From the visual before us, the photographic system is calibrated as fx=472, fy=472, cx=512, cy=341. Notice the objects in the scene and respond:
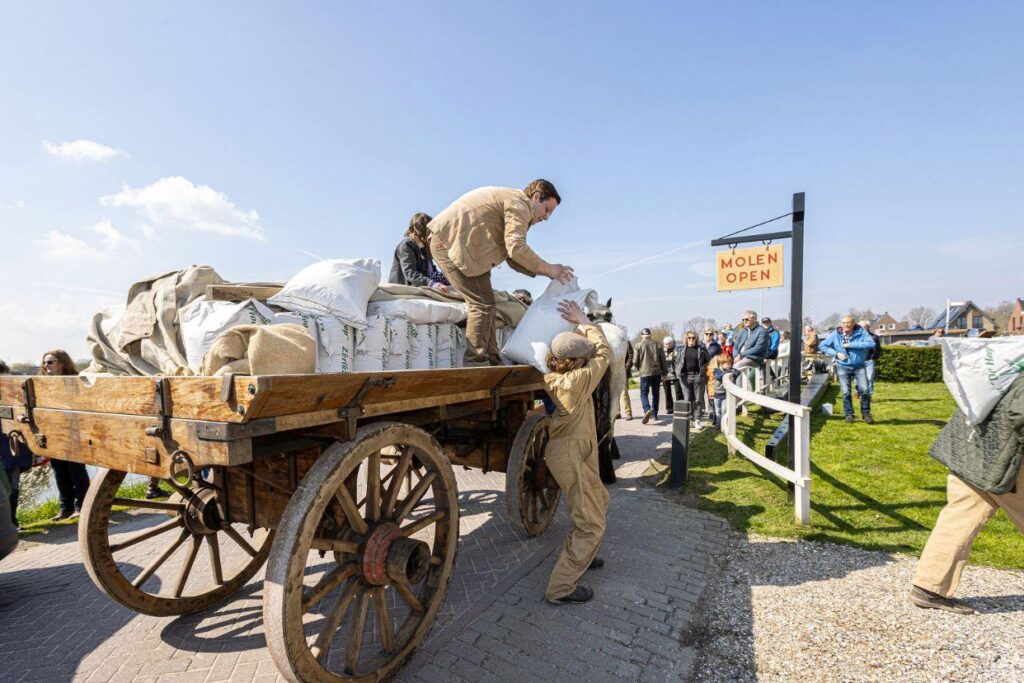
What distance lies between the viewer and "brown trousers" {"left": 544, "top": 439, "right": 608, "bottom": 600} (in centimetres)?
294

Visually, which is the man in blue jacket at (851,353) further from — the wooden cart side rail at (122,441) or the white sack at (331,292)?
the wooden cart side rail at (122,441)

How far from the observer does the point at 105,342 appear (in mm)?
2605

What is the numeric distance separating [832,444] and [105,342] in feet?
26.2

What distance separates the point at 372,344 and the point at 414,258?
1810 mm

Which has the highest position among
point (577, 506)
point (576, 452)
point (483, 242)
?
point (483, 242)

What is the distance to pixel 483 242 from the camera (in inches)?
128

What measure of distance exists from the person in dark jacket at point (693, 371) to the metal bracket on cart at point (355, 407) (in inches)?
297

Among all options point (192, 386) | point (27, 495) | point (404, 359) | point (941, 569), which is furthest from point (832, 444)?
point (27, 495)

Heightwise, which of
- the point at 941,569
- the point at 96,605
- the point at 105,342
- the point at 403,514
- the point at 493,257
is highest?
the point at 493,257

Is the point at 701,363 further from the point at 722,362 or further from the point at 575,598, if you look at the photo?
the point at 575,598

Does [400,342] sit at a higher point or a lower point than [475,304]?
lower

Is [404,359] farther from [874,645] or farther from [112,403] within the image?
[874,645]

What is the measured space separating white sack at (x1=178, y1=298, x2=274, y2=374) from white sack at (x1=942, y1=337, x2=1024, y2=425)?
3811 mm

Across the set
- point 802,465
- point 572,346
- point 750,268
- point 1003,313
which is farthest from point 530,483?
point 1003,313
